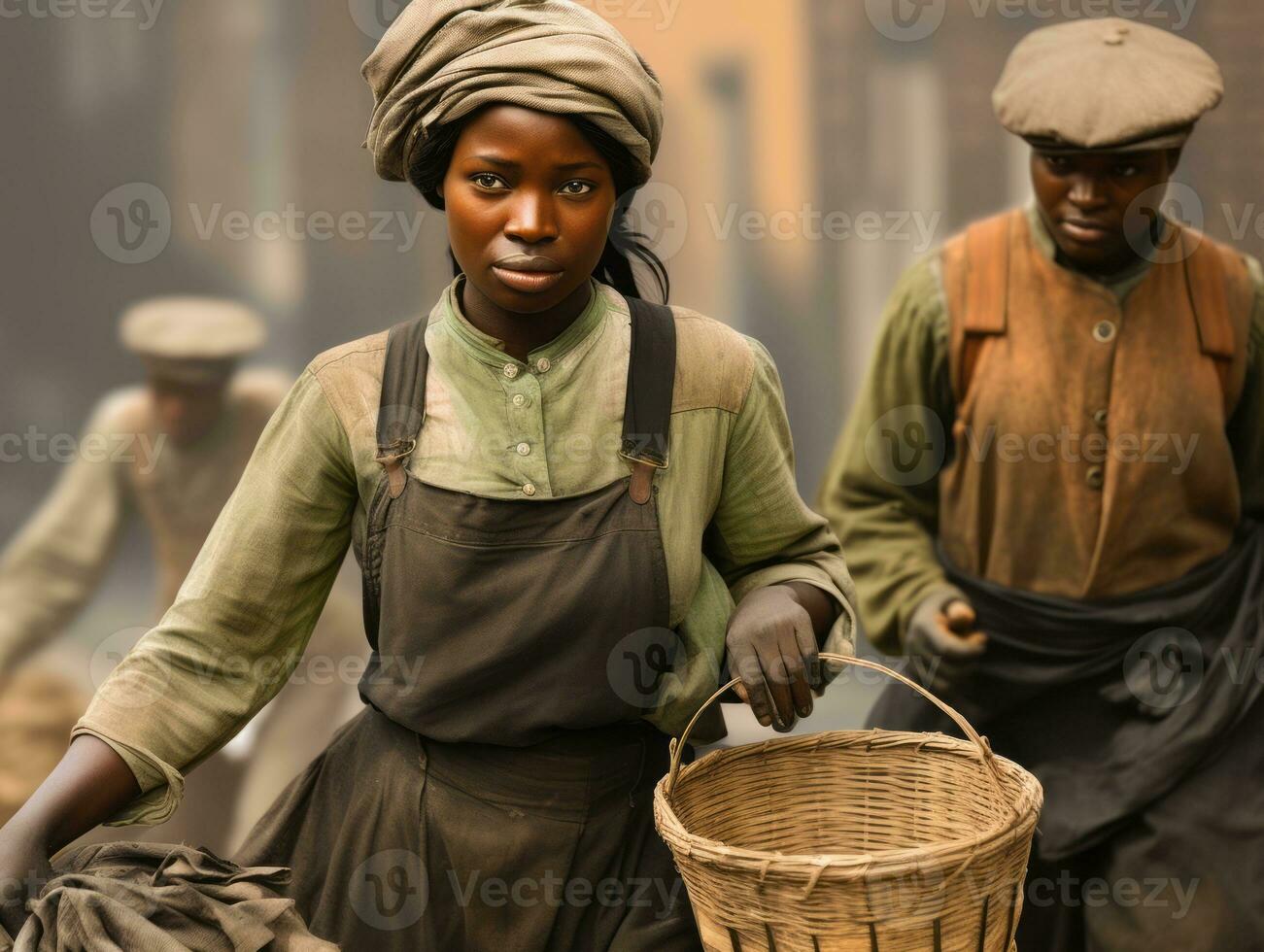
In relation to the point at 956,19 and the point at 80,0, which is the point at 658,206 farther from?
the point at 80,0

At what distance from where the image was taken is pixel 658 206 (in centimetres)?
531

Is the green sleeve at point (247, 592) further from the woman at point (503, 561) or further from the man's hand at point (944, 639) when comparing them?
the man's hand at point (944, 639)

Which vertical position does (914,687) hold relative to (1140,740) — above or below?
above

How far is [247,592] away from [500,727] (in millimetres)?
380

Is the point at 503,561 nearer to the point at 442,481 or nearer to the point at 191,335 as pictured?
the point at 442,481

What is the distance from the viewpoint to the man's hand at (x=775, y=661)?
7.70ft

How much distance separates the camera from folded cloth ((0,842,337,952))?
6.70ft

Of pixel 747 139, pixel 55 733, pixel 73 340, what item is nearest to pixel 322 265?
pixel 73 340

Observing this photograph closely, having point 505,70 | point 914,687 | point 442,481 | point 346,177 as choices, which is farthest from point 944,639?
point 346,177

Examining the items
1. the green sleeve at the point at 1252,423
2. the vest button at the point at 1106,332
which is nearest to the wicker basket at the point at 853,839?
the vest button at the point at 1106,332

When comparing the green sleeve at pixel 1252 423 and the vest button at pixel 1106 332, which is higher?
the vest button at pixel 1106 332

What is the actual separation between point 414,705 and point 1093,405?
73.5 inches

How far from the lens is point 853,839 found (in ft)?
8.54

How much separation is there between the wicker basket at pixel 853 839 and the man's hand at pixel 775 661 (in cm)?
4
